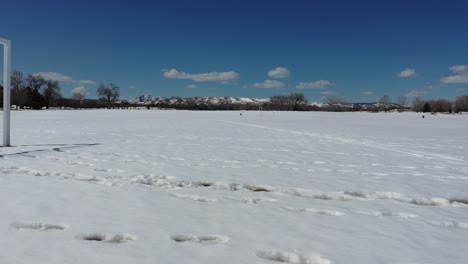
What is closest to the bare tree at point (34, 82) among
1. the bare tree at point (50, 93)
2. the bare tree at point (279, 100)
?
the bare tree at point (50, 93)

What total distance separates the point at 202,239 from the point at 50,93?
120 metres

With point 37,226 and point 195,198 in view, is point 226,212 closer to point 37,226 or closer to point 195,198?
point 195,198

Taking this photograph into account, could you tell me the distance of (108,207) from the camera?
14.8 ft

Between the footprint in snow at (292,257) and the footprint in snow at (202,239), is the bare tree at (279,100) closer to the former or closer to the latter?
the footprint in snow at (202,239)

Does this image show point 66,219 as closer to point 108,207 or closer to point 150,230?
point 108,207

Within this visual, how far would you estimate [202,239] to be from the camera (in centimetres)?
359

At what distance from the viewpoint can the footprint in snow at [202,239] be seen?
3.53 metres

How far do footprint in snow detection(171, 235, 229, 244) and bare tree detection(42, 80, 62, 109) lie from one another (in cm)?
11621

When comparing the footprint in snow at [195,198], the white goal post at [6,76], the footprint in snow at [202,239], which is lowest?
the footprint in snow at [202,239]

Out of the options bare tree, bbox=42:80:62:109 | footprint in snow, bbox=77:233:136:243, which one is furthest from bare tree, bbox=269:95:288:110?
footprint in snow, bbox=77:233:136:243

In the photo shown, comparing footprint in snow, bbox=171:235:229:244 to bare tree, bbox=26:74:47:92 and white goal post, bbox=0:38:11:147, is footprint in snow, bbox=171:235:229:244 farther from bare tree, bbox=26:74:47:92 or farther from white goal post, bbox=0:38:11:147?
bare tree, bbox=26:74:47:92

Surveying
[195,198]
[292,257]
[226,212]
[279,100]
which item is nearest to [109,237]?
[226,212]

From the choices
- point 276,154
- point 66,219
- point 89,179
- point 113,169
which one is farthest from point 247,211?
point 276,154

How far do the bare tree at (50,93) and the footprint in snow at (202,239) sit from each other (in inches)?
4575
